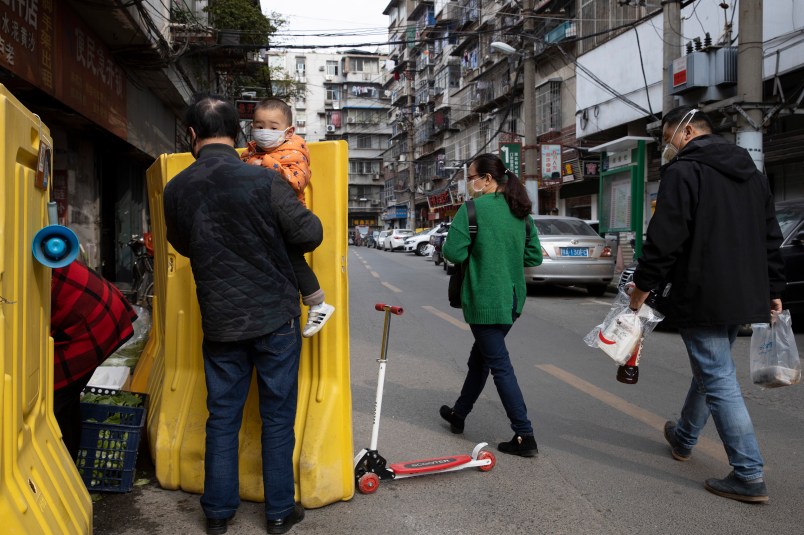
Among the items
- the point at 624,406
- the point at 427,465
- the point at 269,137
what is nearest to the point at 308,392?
the point at 427,465

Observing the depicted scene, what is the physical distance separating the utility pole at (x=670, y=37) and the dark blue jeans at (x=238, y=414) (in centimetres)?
1175

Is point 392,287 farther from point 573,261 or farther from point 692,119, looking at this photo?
point 692,119

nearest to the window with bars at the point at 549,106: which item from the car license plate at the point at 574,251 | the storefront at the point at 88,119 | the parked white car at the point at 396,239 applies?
the parked white car at the point at 396,239

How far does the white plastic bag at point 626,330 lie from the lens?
11.4ft

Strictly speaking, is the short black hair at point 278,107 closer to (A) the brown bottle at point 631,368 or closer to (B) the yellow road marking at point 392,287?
(A) the brown bottle at point 631,368

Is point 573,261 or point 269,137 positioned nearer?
point 269,137

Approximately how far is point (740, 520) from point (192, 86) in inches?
640

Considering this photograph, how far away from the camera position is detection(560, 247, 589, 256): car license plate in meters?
12.5

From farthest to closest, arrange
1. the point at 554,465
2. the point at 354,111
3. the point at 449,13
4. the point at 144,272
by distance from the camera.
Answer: the point at 354,111
the point at 449,13
the point at 144,272
the point at 554,465

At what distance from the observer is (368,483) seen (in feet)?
10.8

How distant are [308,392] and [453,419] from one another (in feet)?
4.83

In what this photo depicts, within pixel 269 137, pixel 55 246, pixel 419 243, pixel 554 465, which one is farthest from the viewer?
pixel 419 243

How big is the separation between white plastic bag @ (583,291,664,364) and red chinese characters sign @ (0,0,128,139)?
20.6 feet

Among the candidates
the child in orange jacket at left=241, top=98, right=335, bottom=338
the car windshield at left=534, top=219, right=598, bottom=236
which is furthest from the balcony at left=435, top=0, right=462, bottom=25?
the child in orange jacket at left=241, top=98, right=335, bottom=338
